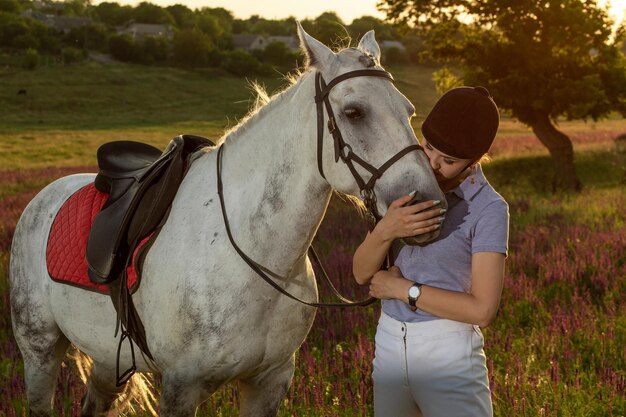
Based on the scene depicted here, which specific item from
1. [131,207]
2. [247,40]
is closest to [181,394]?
[131,207]

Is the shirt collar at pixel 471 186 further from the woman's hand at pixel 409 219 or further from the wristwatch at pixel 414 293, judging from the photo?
the wristwatch at pixel 414 293

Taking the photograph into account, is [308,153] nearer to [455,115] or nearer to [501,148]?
[455,115]

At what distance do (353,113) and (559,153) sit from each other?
56.9ft

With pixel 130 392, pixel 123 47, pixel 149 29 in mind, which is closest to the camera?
pixel 130 392

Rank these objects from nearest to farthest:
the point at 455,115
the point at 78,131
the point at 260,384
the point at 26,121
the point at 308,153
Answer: the point at 455,115
the point at 308,153
the point at 260,384
the point at 78,131
the point at 26,121

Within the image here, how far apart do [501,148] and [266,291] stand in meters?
26.2

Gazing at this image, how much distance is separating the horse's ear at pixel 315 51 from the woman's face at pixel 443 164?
22.7 inches

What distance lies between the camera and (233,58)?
9069cm

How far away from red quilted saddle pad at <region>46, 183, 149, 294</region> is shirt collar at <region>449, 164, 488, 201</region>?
194cm

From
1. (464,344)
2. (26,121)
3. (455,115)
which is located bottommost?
(26,121)

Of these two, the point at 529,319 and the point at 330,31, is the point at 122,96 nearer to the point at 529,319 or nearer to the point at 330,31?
the point at 330,31

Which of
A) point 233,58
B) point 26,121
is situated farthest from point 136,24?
point 26,121

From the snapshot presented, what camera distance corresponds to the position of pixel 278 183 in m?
2.95

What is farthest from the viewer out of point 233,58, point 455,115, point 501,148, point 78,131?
point 233,58
